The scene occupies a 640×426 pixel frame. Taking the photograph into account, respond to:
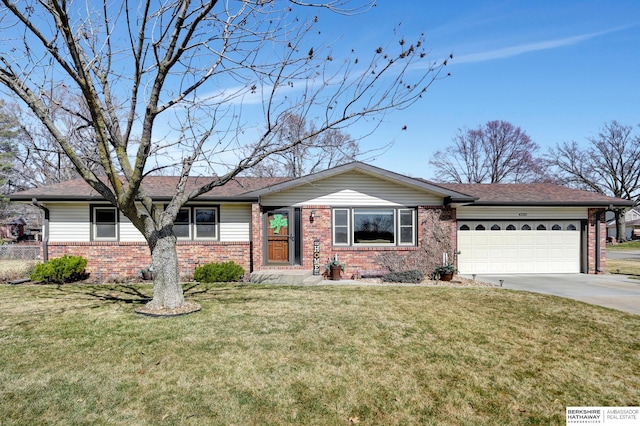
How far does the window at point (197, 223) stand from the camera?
45.1 feet

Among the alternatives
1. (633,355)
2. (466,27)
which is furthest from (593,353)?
(466,27)

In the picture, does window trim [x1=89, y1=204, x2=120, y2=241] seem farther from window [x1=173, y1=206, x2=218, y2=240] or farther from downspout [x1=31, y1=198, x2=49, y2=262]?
window [x1=173, y1=206, x2=218, y2=240]

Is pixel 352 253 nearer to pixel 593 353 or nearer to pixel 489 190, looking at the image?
pixel 489 190

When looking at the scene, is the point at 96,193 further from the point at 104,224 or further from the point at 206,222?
the point at 206,222

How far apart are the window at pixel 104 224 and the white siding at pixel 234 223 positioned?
12.2 feet

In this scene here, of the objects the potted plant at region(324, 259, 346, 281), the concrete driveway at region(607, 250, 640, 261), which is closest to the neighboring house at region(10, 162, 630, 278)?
the potted plant at region(324, 259, 346, 281)

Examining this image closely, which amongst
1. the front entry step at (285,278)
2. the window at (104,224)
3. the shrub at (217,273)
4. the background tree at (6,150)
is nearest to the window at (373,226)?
the front entry step at (285,278)

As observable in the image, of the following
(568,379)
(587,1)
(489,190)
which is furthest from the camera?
(489,190)

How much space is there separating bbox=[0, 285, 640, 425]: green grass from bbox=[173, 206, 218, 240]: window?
220 inches

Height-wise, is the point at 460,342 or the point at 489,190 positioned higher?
the point at 489,190

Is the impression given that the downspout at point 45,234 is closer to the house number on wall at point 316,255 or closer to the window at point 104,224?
the window at point 104,224

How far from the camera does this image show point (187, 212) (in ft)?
45.4

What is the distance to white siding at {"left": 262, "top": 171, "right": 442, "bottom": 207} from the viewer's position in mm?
13406

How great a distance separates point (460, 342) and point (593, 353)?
5.80 feet
